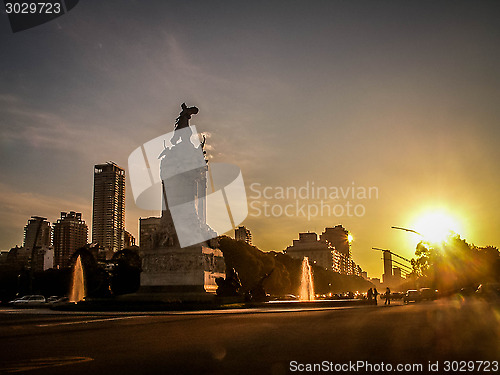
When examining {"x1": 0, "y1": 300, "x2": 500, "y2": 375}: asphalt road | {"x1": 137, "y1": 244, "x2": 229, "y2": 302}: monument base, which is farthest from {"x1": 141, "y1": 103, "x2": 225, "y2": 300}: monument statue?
{"x1": 0, "y1": 300, "x2": 500, "y2": 375}: asphalt road

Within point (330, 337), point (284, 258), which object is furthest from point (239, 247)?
point (330, 337)

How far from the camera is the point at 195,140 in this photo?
155 ft

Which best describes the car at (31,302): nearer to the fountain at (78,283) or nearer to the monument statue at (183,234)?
the fountain at (78,283)

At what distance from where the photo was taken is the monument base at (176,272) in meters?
41.9

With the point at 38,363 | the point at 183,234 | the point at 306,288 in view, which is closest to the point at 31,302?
the point at 183,234

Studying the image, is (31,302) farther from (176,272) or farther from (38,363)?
(38,363)

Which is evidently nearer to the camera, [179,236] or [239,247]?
[179,236]

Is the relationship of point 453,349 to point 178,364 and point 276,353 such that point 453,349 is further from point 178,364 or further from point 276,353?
point 178,364

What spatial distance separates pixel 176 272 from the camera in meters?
42.4

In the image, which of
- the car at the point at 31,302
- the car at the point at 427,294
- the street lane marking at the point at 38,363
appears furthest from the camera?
the car at the point at 427,294

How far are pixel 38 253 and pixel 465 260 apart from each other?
13938cm

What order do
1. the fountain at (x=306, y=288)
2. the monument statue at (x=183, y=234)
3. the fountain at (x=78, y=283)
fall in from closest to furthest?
the monument statue at (x=183, y=234) < the fountain at (x=78, y=283) < the fountain at (x=306, y=288)

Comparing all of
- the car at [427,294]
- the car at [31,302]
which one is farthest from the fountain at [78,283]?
the car at [427,294]

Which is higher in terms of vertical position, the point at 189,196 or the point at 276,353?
the point at 189,196
